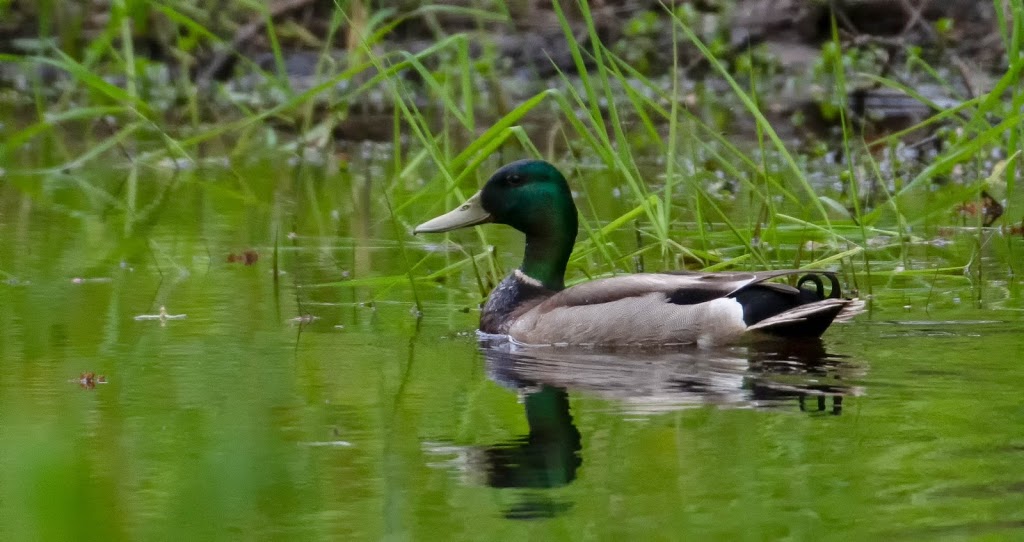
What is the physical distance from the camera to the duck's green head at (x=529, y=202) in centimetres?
775

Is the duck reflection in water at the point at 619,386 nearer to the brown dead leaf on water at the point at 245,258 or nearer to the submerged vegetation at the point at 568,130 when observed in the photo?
the submerged vegetation at the point at 568,130

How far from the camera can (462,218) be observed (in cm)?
785

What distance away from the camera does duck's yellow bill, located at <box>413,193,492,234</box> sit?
25.7ft

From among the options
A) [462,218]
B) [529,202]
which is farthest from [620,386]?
[462,218]

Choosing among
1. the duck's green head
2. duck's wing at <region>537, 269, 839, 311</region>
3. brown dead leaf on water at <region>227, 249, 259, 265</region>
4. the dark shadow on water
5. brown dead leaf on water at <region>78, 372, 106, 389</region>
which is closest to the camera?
the dark shadow on water

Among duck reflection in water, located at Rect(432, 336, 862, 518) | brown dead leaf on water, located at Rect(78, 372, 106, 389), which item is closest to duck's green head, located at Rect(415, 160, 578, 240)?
duck reflection in water, located at Rect(432, 336, 862, 518)

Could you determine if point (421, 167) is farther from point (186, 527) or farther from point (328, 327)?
point (186, 527)

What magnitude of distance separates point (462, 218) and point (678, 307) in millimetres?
1247

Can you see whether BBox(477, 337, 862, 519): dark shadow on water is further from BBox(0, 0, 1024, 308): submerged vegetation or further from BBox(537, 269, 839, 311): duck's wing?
BBox(0, 0, 1024, 308): submerged vegetation

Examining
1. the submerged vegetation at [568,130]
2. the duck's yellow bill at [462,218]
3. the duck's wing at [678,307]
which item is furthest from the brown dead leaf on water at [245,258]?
the duck's wing at [678,307]

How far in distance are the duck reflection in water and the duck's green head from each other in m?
0.70

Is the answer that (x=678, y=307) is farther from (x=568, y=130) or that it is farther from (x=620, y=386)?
(x=568, y=130)

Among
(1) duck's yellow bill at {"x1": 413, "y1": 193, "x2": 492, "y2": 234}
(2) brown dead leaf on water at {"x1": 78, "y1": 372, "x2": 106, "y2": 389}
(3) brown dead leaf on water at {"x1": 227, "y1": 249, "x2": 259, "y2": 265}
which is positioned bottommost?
(2) brown dead leaf on water at {"x1": 78, "y1": 372, "x2": 106, "y2": 389}

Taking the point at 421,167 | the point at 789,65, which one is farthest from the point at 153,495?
the point at 789,65
